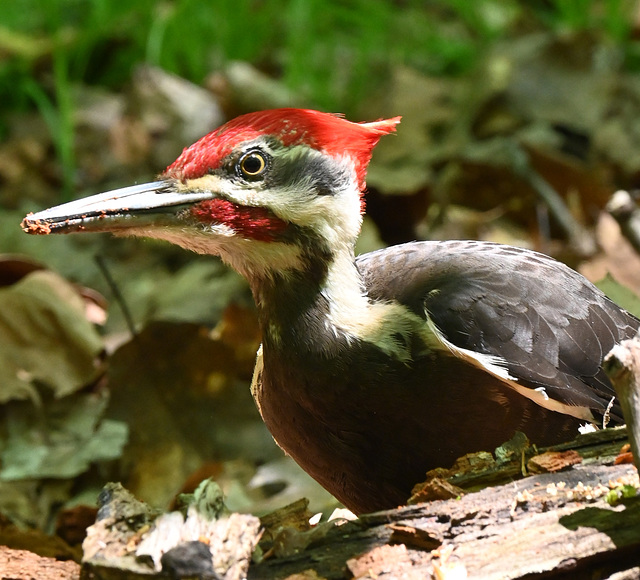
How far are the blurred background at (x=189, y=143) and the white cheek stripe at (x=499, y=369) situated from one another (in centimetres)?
116

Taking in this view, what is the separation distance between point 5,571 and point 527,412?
4.61ft

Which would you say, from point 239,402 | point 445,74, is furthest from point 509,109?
point 239,402

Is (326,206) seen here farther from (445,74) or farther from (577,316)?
(445,74)

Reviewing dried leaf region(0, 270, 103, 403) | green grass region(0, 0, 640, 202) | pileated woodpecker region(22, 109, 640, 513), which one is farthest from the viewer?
green grass region(0, 0, 640, 202)

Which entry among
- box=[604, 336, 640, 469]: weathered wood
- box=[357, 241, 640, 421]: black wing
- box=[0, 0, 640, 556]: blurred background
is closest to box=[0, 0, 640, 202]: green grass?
box=[0, 0, 640, 556]: blurred background

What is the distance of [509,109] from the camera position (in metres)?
6.13

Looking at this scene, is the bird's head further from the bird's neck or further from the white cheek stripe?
the white cheek stripe

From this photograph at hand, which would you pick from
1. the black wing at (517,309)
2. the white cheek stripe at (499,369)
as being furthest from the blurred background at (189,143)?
the white cheek stripe at (499,369)

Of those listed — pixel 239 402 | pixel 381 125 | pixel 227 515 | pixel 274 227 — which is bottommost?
pixel 239 402

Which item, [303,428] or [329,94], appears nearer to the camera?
[303,428]

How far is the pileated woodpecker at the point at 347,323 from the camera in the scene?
2.30 metres

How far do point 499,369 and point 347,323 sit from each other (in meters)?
0.44

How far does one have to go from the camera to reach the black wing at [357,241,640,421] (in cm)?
236

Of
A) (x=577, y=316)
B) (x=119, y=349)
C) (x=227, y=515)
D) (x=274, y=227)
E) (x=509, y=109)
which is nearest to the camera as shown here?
(x=227, y=515)
